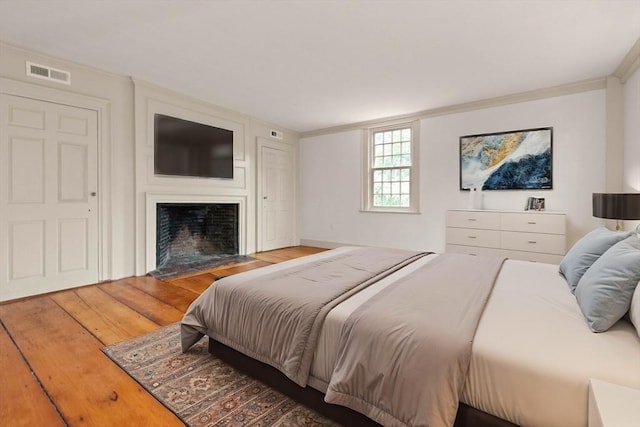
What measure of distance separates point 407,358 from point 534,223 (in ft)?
11.6

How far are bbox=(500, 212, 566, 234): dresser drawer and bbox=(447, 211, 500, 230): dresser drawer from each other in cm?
9

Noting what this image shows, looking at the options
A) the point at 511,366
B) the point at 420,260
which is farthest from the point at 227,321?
the point at 420,260

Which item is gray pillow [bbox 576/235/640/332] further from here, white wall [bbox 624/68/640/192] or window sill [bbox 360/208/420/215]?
window sill [bbox 360/208/420/215]

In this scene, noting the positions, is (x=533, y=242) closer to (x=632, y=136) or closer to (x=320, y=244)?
(x=632, y=136)

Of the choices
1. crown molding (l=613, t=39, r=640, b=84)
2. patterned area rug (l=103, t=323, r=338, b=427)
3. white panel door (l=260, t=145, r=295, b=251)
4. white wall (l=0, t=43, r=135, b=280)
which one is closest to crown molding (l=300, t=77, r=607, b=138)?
crown molding (l=613, t=39, r=640, b=84)

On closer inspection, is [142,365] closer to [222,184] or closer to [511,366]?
[511,366]

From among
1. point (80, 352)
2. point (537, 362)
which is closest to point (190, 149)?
point (80, 352)

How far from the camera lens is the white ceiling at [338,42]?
7.69 ft

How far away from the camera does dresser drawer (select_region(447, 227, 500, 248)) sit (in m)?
3.95

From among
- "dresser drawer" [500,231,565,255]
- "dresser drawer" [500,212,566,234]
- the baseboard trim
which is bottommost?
the baseboard trim

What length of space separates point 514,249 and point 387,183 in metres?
2.29

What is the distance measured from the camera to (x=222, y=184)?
4836mm

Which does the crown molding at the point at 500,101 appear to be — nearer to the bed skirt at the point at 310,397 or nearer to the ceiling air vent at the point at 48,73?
the ceiling air vent at the point at 48,73

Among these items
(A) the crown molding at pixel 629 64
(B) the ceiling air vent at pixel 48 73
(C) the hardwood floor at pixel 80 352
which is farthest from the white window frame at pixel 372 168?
(B) the ceiling air vent at pixel 48 73
